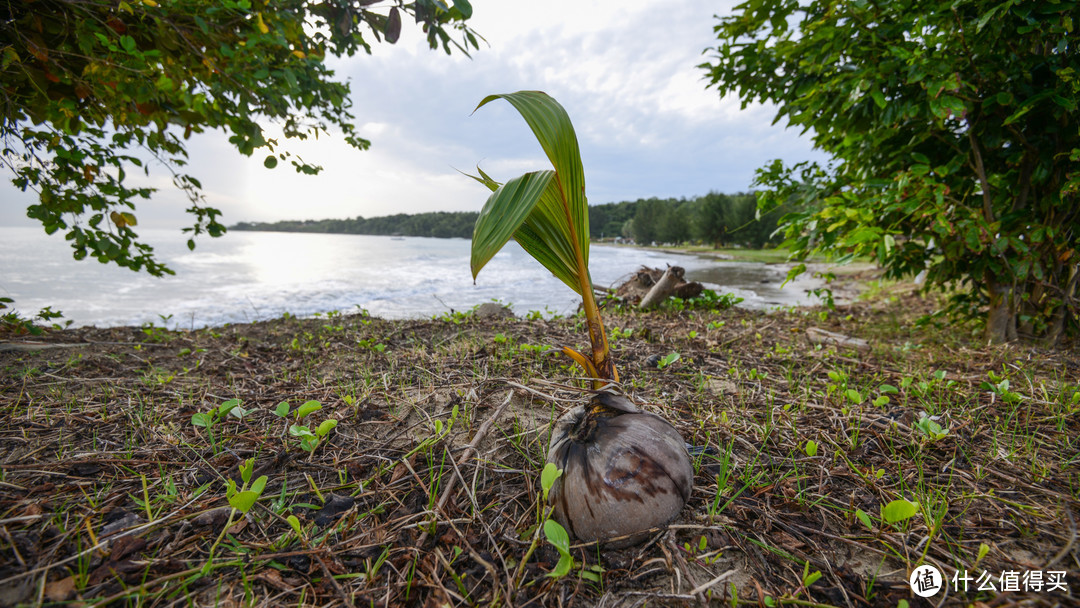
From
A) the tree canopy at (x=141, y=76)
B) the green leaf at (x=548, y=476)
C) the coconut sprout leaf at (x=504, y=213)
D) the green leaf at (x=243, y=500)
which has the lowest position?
the green leaf at (x=243, y=500)

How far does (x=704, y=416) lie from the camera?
1.62 meters

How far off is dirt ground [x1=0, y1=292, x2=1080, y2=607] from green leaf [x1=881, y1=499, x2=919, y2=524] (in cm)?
1

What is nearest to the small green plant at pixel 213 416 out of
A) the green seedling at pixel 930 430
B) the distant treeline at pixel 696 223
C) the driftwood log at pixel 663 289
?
the green seedling at pixel 930 430

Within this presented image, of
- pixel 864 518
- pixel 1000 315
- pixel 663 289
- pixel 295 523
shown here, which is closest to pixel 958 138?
pixel 1000 315

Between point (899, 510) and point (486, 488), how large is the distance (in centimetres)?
102

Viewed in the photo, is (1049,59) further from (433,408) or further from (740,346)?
(433,408)

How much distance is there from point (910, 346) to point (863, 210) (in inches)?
38.4

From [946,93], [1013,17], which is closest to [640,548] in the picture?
[946,93]

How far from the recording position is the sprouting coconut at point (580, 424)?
0.96 m

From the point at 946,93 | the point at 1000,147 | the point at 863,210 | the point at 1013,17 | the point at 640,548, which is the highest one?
the point at 1013,17

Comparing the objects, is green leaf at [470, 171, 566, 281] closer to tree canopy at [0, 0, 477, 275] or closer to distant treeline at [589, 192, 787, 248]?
tree canopy at [0, 0, 477, 275]

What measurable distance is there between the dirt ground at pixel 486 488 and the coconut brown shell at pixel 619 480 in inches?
2.1

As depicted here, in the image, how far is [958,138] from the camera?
2.80 meters

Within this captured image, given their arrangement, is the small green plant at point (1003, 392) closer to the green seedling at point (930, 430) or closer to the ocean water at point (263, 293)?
the green seedling at point (930, 430)
